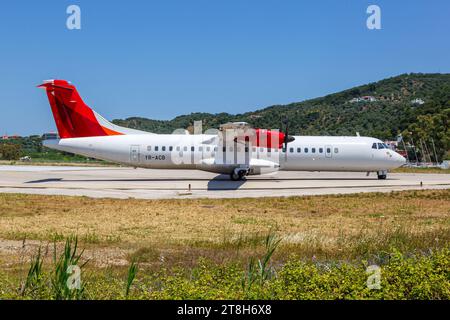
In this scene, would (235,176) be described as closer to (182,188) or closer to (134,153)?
(182,188)

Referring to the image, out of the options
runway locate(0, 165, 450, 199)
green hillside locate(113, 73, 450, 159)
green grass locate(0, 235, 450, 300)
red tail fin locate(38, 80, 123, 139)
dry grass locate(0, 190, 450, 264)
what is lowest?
dry grass locate(0, 190, 450, 264)

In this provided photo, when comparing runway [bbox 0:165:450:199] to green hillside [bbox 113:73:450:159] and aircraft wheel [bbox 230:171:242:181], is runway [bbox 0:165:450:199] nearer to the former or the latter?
aircraft wheel [bbox 230:171:242:181]

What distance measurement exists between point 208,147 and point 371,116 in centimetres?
10624

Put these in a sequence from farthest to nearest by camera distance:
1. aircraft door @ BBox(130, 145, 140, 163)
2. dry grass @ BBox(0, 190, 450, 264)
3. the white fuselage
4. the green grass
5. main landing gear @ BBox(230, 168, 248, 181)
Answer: main landing gear @ BBox(230, 168, 248, 181), aircraft door @ BBox(130, 145, 140, 163), the white fuselage, dry grass @ BBox(0, 190, 450, 264), the green grass

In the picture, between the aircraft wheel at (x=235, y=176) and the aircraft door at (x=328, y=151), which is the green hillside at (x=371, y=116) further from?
the aircraft wheel at (x=235, y=176)

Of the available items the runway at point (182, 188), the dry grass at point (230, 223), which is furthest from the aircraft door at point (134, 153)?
the dry grass at point (230, 223)

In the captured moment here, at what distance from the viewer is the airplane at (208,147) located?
32.3m

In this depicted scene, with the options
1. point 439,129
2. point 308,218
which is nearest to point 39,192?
point 308,218

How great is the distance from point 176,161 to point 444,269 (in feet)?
90.7

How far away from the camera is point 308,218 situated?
1777 cm

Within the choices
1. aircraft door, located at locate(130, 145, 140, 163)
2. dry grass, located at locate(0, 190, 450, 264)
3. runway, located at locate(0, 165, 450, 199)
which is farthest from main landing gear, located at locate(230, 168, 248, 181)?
dry grass, located at locate(0, 190, 450, 264)

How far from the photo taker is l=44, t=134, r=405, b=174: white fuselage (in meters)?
32.8
